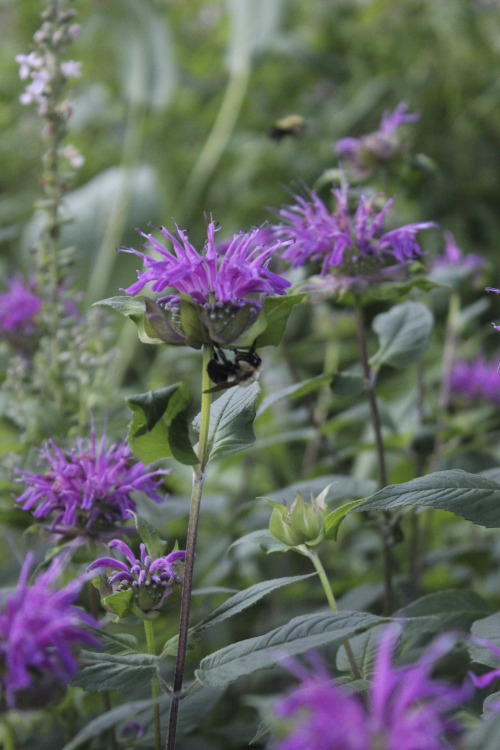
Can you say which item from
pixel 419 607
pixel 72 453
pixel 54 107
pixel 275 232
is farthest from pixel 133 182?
pixel 419 607

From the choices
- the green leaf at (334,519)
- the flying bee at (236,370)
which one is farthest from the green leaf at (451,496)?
the flying bee at (236,370)

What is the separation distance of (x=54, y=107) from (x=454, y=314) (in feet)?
2.03

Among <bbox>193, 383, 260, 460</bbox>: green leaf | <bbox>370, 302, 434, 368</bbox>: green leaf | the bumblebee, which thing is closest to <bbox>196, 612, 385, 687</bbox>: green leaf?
<bbox>193, 383, 260, 460</bbox>: green leaf

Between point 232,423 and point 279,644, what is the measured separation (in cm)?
17

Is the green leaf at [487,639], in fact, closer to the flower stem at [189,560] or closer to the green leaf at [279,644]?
the green leaf at [279,644]

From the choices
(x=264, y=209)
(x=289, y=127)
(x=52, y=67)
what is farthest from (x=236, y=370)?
(x=289, y=127)

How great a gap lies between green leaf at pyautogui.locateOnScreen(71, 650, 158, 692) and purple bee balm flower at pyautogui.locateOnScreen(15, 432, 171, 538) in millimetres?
172

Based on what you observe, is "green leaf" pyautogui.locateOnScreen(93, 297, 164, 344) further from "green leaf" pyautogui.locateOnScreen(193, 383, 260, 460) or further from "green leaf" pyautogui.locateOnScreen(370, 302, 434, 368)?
"green leaf" pyautogui.locateOnScreen(370, 302, 434, 368)

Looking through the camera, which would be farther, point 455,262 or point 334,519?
point 455,262

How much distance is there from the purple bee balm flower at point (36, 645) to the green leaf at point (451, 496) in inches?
8.6

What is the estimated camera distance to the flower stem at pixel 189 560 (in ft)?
1.75

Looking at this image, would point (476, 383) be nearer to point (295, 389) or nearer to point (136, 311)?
point (295, 389)

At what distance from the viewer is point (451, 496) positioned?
569 mm

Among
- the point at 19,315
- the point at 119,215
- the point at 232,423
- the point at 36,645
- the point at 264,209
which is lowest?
the point at 36,645
